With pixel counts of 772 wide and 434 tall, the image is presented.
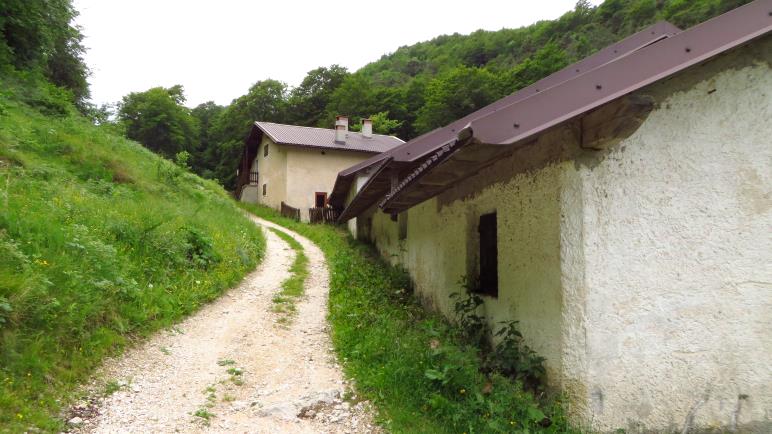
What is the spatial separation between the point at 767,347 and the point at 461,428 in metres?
2.98

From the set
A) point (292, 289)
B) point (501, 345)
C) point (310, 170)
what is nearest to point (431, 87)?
point (310, 170)

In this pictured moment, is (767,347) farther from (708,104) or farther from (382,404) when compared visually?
(382,404)

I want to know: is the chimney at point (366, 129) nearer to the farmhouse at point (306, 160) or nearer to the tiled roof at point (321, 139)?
the farmhouse at point (306, 160)

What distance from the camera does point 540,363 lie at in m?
4.33

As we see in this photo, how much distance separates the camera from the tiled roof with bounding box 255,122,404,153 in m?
26.8

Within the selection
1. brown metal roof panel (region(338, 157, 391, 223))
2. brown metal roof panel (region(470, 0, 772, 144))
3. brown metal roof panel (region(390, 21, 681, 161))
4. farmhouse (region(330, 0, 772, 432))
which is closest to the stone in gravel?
farmhouse (region(330, 0, 772, 432))

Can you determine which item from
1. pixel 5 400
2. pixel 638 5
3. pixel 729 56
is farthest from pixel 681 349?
pixel 638 5

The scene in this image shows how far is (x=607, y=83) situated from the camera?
3506 millimetres

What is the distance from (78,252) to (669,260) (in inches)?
269

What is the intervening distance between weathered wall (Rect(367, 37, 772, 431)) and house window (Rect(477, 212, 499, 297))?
1.42 meters

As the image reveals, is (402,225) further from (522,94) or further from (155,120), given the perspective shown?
(155,120)

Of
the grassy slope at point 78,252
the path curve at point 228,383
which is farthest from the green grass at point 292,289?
the grassy slope at point 78,252

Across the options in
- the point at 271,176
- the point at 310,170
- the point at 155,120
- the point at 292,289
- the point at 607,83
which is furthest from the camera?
the point at 155,120

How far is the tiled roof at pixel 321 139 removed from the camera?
87.9 ft
